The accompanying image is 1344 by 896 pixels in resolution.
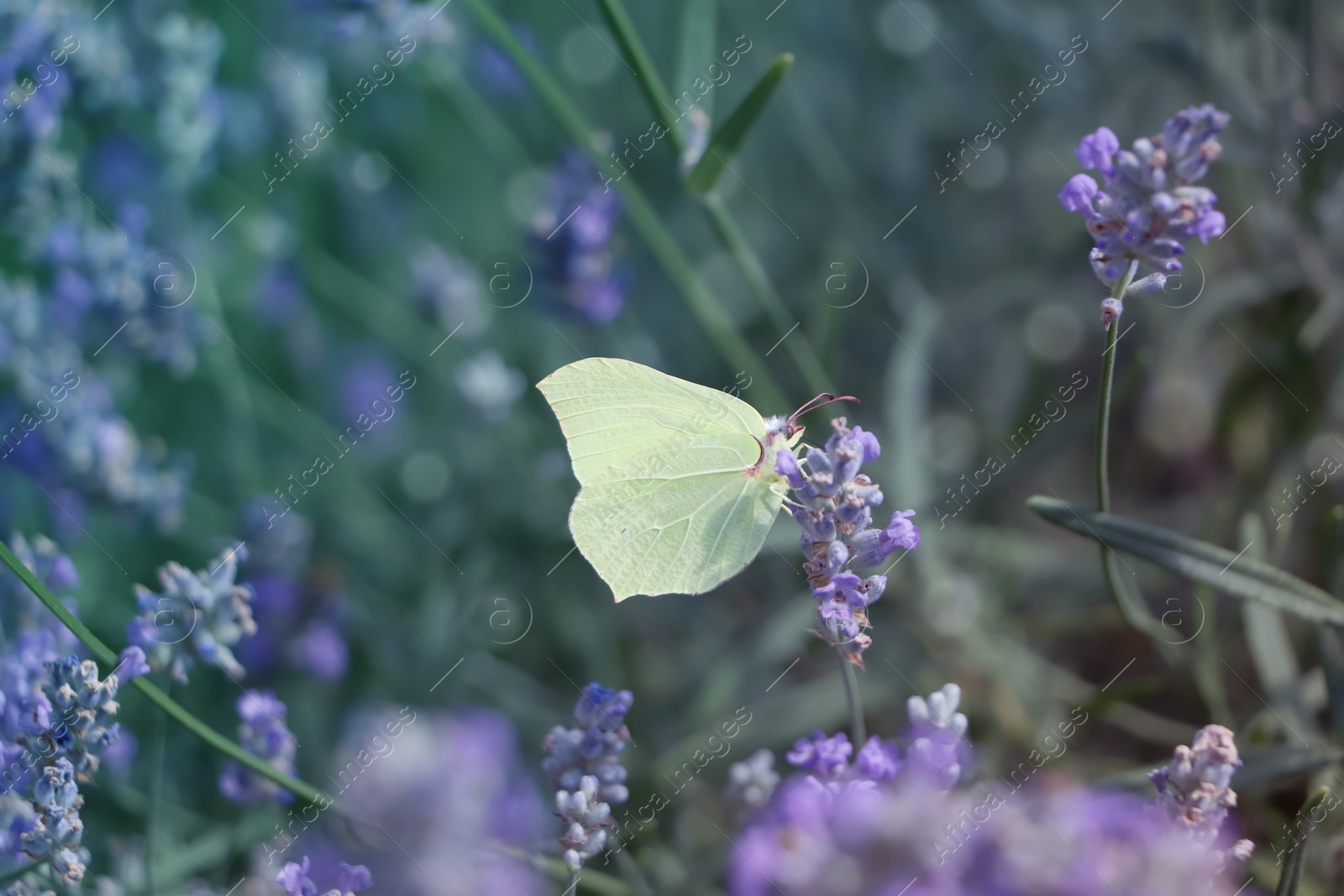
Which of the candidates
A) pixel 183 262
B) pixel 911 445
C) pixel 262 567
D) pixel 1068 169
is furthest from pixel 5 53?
pixel 1068 169

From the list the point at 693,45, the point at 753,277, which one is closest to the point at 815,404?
the point at 753,277

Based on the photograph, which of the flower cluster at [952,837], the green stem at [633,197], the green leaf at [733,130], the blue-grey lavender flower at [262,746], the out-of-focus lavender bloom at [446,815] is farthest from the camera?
the green stem at [633,197]

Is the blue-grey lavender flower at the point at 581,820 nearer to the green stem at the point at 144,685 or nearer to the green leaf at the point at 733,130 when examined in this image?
the green stem at the point at 144,685

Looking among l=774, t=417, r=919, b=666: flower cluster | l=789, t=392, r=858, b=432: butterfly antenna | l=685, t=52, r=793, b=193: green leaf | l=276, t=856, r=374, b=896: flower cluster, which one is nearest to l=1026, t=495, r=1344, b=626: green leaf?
l=774, t=417, r=919, b=666: flower cluster

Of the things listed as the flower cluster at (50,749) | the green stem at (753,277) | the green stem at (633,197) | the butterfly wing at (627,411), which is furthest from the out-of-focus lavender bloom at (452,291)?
the flower cluster at (50,749)

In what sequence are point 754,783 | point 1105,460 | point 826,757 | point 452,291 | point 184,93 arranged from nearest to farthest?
point 826,757, point 1105,460, point 754,783, point 184,93, point 452,291

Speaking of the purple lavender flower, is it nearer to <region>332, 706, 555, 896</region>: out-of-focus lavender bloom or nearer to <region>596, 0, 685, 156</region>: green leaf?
<region>332, 706, 555, 896</region>: out-of-focus lavender bloom

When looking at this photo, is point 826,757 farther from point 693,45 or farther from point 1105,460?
point 693,45
